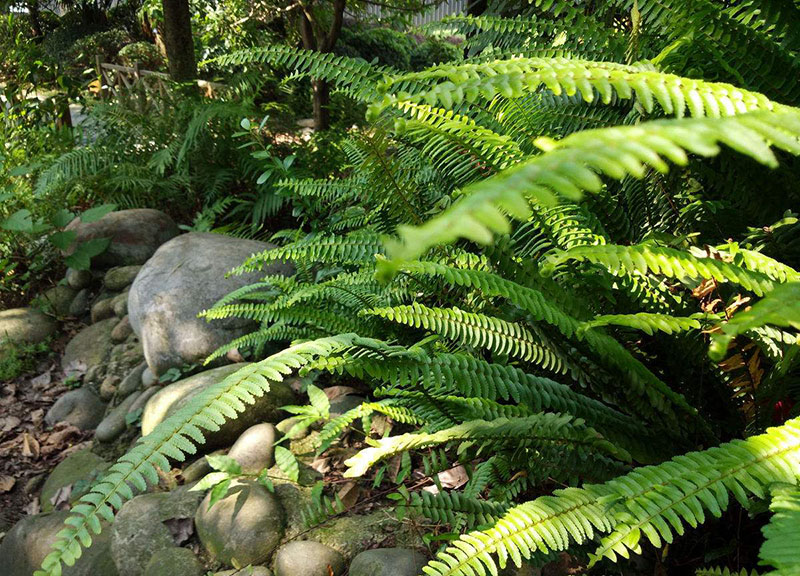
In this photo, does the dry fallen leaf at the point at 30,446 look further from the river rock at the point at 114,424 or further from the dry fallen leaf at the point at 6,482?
the river rock at the point at 114,424

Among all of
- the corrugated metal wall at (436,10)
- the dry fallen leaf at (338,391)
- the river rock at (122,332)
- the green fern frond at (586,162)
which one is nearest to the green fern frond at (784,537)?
the green fern frond at (586,162)

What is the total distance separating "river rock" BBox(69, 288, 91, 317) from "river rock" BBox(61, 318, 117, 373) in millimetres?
226

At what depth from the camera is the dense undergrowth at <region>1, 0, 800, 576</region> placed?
3.20 feet

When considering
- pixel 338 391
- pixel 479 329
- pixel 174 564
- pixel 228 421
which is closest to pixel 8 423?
pixel 228 421

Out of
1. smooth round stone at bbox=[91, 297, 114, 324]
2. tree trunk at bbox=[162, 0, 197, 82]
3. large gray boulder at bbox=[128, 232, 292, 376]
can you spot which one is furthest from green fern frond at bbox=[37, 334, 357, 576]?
tree trunk at bbox=[162, 0, 197, 82]

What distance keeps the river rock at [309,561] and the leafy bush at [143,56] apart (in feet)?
27.2

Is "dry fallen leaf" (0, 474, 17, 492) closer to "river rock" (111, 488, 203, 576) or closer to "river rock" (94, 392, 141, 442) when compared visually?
"river rock" (94, 392, 141, 442)

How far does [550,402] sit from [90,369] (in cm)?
298

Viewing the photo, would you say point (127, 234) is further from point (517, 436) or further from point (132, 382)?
point (517, 436)

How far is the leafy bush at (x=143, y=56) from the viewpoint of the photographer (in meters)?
8.78

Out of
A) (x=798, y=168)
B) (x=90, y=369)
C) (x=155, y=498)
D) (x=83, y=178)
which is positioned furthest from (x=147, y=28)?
(x=798, y=168)

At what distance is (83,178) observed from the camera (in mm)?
4289

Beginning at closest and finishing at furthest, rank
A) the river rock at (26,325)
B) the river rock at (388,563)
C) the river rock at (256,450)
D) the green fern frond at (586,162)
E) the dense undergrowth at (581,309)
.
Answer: the green fern frond at (586,162) < the dense undergrowth at (581,309) < the river rock at (388,563) < the river rock at (256,450) < the river rock at (26,325)

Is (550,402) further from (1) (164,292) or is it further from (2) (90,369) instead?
(2) (90,369)
